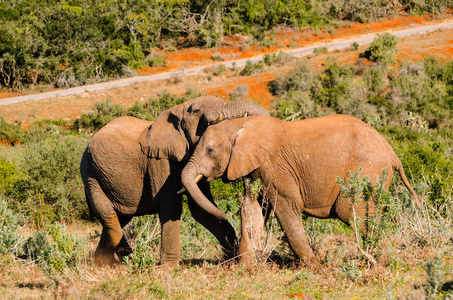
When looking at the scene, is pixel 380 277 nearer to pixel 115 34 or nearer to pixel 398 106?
pixel 398 106

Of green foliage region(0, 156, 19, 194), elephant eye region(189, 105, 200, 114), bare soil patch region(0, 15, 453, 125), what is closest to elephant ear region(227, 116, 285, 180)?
elephant eye region(189, 105, 200, 114)

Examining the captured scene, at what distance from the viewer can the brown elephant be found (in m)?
8.12

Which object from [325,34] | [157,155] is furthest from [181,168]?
[325,34]

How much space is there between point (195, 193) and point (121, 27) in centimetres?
4036

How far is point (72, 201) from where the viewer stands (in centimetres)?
1570

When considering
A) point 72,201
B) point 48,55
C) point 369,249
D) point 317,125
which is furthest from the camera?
point 48,55

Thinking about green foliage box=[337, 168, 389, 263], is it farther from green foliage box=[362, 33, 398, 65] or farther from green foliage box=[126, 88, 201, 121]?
green foliage box=[362, 33, 398, 65]

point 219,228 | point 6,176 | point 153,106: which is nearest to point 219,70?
point 153,106

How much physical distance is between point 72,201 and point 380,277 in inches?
424

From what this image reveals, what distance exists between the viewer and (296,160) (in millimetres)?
8352

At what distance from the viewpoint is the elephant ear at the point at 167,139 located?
339 inches

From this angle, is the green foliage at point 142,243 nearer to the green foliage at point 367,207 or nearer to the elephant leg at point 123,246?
the elephant leg at point 123,246

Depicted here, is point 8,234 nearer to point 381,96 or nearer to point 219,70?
point 381,96

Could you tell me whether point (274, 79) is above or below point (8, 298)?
below
